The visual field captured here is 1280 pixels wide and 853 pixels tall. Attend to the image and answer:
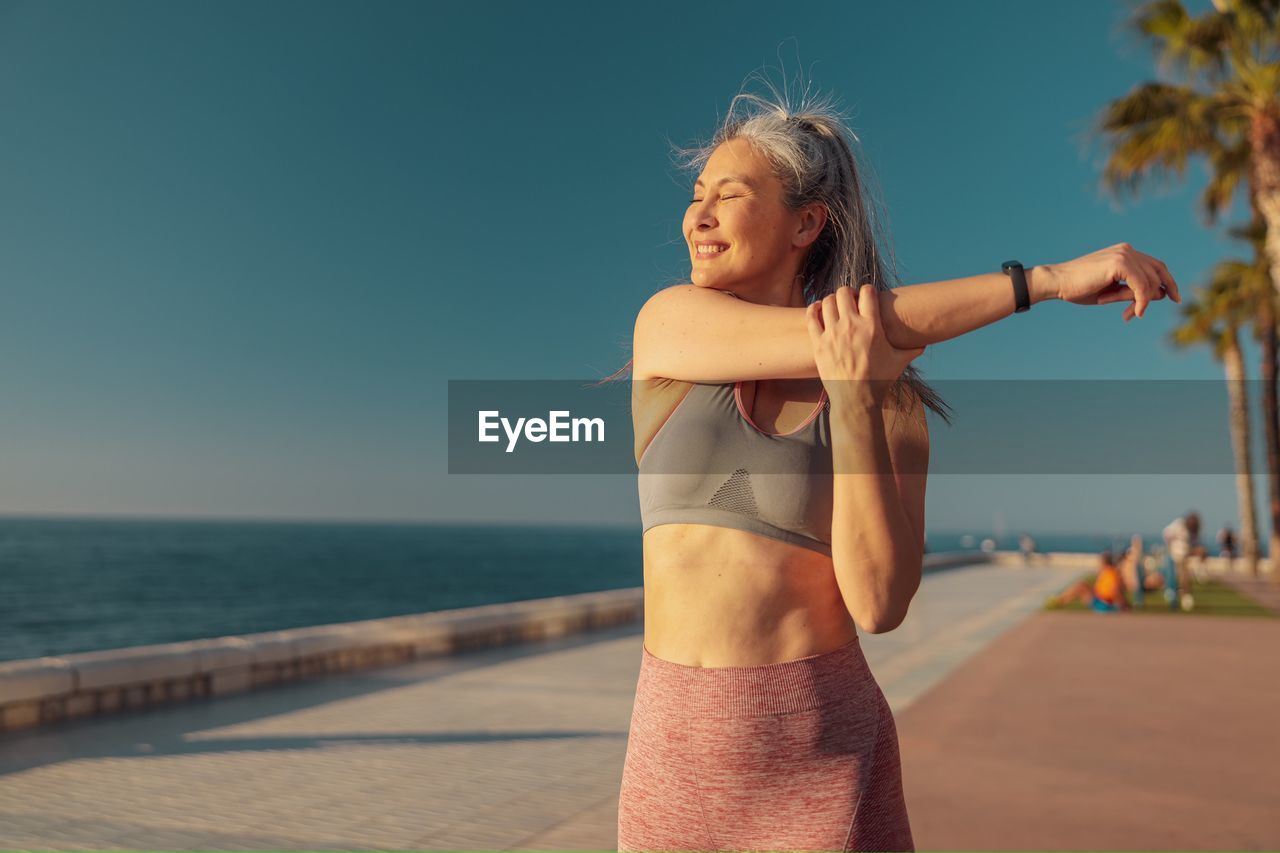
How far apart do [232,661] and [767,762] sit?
855cm

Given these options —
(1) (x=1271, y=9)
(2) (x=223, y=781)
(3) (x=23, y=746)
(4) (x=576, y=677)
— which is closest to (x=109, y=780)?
(2) (x=223, y=781)

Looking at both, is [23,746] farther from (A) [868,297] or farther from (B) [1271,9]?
(B) [1271,9]

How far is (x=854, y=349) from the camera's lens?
123 centimetres

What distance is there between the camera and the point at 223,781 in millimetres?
6164

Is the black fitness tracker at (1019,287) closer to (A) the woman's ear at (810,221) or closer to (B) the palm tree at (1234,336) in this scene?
(A) the woman's ear at (810,221)

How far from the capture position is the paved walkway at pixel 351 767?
521 centimetres

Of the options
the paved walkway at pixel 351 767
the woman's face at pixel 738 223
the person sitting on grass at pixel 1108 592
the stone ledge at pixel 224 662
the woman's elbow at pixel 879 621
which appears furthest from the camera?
the person sitting on grass at pixel 1108 592

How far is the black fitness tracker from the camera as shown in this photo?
4.03 ft

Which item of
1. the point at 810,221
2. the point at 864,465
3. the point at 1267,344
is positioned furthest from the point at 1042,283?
the point at 1267,344

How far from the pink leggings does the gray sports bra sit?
7.7 inches

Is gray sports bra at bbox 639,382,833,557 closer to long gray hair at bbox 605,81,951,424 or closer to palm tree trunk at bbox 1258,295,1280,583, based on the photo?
long gray hair at bbox 605,81,951,424

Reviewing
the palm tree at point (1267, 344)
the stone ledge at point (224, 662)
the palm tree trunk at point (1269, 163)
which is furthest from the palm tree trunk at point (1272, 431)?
the stone ledge at point (224, 662)

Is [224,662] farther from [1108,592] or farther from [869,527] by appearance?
[1108,592]

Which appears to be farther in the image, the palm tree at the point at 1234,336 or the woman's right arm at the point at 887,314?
the palm tree at the point at 1234,336
